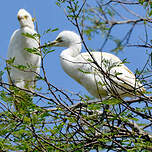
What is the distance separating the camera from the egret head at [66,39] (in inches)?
163

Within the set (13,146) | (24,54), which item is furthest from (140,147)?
(24,54)

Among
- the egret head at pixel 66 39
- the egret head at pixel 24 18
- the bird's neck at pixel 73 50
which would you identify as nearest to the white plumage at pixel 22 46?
the egret head at pixel 24 18

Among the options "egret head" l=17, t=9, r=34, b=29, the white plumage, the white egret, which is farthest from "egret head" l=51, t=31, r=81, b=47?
"egret head" l=17, t=9, r=34, b=29

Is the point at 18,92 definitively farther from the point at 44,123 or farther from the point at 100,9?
the point at 100,9

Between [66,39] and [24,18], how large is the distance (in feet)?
5.85

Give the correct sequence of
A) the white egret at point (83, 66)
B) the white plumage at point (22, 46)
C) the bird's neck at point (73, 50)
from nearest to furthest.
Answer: the white egret at point (83, 66), the bird's neck at point (73, 50), the white plumage at point (22, 46)

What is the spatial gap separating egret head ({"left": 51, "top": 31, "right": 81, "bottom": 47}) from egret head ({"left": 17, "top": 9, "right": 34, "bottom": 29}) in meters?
1.61

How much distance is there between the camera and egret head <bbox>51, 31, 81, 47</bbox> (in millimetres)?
4152

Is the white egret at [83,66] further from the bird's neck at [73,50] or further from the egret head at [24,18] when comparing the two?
the egret head at [24,18]

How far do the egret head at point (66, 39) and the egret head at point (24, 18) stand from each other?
1610mm

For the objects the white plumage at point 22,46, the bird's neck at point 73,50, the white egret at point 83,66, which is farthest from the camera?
the white plumage at point 22,46

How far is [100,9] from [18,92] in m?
0.84

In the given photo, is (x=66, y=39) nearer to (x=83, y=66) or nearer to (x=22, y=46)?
(x=83, y=66)

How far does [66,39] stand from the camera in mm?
4188
